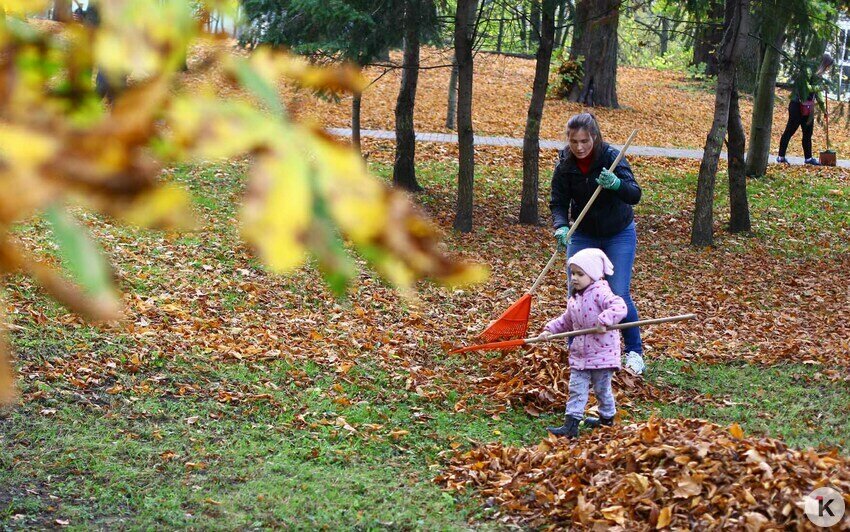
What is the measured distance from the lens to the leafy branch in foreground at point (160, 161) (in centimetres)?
118

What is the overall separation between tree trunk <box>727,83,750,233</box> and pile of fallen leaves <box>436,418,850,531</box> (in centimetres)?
904

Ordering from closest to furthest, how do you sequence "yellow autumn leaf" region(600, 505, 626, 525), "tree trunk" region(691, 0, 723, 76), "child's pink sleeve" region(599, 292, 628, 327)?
"yellow autumn leaf" region(600, 505, 626, 525) < "child's pink sleeve" region(599, 292, 628, 327) < "tree trunk" region(691, 0, 723, 76)

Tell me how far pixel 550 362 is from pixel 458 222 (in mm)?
5562

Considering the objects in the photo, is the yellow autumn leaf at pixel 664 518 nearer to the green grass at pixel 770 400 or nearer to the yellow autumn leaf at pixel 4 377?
the green grass at pixel 770 400

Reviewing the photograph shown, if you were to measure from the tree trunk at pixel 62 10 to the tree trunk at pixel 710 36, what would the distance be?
11175mm

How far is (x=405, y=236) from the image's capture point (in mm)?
1300

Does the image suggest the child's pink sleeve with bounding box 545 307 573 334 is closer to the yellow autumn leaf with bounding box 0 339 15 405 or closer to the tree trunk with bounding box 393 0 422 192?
the yellow autumn leaf with bounding box 0 339 15 405

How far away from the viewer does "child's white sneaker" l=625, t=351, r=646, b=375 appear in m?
6.85

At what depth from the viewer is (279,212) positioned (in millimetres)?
1157

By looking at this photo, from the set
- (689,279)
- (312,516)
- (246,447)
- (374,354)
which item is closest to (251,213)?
(312,516)

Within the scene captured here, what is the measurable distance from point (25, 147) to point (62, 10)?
515mm

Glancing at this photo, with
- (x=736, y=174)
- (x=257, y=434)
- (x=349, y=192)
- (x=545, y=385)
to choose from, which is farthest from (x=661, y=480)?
(x=736, y=174)

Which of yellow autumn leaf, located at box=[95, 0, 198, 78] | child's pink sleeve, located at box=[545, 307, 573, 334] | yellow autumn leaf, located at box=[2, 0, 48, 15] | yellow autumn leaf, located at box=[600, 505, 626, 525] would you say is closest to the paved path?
child's pink sleeve, located at box=[545, 307, 573, 334]

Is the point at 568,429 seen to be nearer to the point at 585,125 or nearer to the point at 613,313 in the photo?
the point at 613,313
